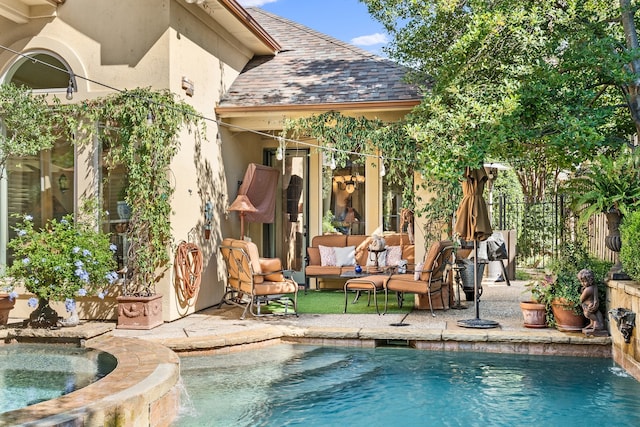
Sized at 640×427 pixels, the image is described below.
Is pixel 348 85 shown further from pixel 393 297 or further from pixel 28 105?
pixel 28 105

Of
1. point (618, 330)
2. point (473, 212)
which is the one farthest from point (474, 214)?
point (618, 330)

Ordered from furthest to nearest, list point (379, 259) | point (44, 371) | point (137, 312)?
point (379, 259) < point (137, 312) < point (44, 371)

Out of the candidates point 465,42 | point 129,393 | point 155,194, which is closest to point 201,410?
point 129,393

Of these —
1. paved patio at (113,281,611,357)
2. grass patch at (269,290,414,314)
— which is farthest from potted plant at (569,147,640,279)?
grass patch at (269,290,414,314)

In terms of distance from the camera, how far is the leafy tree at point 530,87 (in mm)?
7371

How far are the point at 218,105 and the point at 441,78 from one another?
3.43 meters

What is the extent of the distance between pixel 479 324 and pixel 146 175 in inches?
175

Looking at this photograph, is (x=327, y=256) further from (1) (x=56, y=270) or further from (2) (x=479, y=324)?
(1) (x=56, y=270)

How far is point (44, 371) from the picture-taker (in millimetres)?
5316

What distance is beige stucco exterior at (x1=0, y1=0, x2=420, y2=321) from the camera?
26.8 feet

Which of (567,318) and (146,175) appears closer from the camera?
(567,318)

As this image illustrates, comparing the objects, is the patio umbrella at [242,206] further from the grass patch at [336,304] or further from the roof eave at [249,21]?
the roof eave at [249,21]

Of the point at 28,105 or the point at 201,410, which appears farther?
the point at 28,105

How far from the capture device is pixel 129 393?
4.32 m
